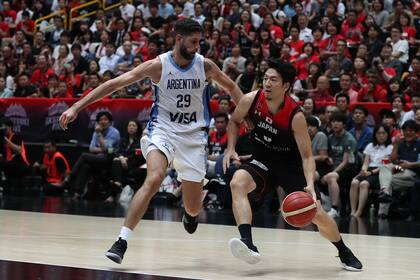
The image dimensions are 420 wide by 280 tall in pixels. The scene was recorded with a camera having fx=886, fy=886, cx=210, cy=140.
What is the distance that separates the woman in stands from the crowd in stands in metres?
0.02

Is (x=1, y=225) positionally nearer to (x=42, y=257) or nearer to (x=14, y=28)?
(x=42, y=257)

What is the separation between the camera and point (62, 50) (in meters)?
19.1

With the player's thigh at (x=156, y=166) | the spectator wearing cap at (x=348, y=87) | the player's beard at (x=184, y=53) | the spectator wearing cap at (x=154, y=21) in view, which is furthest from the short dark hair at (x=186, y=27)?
the spectator wearing cap at (x=154, y=21)

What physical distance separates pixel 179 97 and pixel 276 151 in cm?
93

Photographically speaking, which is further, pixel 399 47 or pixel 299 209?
pixel 399 47

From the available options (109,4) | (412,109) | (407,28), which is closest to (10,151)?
(412,109)

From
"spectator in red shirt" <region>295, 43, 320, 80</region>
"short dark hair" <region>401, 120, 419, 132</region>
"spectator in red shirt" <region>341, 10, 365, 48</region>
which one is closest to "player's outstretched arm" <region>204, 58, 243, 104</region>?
"short dark hair" <region>401, 120, 419, 132</region>

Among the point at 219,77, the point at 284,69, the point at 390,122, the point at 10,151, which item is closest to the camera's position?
the point at 284,69

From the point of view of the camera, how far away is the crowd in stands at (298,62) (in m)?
→ 12.9

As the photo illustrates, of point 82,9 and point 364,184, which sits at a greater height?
point 82,9

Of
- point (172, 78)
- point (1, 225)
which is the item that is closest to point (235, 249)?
point (172, 78)

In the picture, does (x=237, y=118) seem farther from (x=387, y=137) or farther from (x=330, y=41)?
(x=330, y=41)

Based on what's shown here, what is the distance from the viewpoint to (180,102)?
7375mm

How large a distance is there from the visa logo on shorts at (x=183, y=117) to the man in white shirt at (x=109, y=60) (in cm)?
1089
